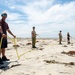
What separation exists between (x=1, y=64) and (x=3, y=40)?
50.4 inches

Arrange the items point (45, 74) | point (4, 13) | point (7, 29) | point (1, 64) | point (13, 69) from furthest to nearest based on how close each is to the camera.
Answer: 1. point (7, 29)
2. point (4, 13)
3. point (1, 64)
4. point (13, 69)
5. point (45, 74)

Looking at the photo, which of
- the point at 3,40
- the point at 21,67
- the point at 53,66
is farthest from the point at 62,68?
the point at 3,40

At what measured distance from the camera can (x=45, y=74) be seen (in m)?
7.61

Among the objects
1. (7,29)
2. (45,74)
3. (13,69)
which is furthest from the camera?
(7,29)

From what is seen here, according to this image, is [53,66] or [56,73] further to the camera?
[53,66]

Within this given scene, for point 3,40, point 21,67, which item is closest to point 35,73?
point 21,67

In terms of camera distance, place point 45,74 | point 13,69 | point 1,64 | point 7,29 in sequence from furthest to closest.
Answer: point 7,29
point 1,64
point 13,69
point 45,74

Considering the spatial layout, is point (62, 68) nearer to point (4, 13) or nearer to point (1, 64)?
point (1, 64)

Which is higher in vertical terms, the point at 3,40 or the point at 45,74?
the point at 3,40

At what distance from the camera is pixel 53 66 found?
8891 millimetres

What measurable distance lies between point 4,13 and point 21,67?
296 centimetres

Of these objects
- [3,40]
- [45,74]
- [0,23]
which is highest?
[0,23]

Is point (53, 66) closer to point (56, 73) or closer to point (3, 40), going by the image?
point (56, 73)

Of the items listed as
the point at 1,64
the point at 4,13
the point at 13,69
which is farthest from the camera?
the point at 4,13
